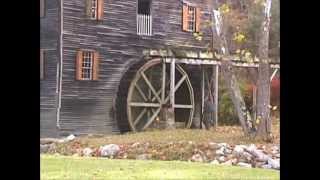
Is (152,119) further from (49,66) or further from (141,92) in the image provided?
(49,66)

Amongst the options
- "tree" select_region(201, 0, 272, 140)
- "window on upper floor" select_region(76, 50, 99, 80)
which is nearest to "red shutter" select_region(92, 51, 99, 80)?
"window on upper floor" select_region(76, 50, 99, 80)

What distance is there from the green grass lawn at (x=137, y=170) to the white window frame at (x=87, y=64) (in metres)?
0.38

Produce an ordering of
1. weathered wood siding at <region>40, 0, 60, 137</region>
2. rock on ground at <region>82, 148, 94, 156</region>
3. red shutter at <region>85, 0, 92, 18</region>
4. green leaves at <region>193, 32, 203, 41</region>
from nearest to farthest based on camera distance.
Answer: weathered wood siding at <region>40, 0, 60, 137</region> < red shutter at <region>85, 0, 92, 18</region> < rock on ground at <region>82, 148, 94, 156</region> < green leaves at <region>193, 32, 203, 41</region>

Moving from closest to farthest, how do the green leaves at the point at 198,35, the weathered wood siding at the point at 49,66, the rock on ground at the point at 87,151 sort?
the weathered wood siding at the point at 49,66
the rock on ground at the point at 87,151
the green leaves at the point at 198,35

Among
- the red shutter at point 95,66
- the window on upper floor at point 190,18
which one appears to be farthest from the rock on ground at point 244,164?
the red shutter at point 95,66

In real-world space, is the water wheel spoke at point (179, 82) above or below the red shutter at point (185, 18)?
below

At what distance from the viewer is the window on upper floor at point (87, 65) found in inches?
79.4

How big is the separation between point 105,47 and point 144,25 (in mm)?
235

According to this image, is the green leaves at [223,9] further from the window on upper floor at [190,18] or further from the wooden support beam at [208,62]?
the wooden support beam at [208,62]

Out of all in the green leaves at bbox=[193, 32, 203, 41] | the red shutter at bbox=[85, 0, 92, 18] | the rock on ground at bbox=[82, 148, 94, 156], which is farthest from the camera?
the green leaves at bbox=[193, 32, 203, 41]

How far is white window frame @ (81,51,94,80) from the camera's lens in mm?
1995

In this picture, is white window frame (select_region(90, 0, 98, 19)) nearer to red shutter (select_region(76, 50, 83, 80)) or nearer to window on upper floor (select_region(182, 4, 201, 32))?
red shutter (select_region(76, 50, 83, 80))

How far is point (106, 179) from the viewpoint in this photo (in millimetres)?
1805

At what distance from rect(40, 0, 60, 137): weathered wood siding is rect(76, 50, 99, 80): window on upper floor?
109 millimetres
